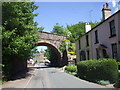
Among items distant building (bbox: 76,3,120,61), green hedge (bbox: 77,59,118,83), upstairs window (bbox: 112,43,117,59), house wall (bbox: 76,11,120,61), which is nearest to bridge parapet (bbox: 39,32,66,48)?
distant building (bbox: 76,3,120,61)

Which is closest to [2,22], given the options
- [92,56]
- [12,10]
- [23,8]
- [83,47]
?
[12,10]

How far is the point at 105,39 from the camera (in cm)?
1931

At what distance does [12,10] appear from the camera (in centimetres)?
1487

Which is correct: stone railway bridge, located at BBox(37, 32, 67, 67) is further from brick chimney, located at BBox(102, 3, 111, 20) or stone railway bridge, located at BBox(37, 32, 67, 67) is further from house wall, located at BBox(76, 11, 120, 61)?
brick chimney, located at BBox(102, 3, 111, 20)

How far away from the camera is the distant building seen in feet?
54.7

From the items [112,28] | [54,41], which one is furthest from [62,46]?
[112,28]

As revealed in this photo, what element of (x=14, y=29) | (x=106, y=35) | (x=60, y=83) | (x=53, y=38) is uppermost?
(x=53, y=38)

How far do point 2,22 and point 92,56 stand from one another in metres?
13.9

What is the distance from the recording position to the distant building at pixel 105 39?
54.7ft

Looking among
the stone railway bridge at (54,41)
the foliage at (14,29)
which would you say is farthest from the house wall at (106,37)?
the stone railway bridge at (54,41)

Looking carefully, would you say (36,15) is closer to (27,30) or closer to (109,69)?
(27,30)

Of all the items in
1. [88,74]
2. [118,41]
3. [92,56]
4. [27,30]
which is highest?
[27,30]

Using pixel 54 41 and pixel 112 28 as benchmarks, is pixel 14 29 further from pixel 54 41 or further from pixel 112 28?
pixel 54 41

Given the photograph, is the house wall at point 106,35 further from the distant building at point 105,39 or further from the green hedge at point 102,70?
the green hedge at point 102,70
